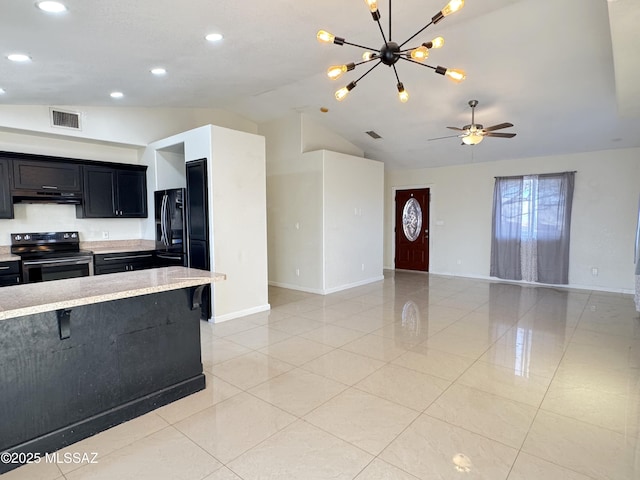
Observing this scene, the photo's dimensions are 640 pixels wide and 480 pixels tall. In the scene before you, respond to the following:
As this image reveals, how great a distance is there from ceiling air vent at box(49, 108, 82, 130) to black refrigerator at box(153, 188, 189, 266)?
1367mm

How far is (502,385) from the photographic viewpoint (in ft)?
9.75

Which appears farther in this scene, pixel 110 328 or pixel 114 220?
pixel 114 220

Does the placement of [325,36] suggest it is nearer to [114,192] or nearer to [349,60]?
[349,60]

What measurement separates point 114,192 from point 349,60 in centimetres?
407

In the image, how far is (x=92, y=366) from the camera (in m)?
2.34

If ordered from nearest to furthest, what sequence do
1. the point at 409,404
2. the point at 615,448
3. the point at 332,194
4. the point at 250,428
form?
the point at 615,448 < the point at 250,428 < the point at 409,404 < the point at 332,194

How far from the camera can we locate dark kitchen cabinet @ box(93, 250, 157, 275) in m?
4.97

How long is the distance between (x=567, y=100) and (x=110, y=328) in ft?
20.6

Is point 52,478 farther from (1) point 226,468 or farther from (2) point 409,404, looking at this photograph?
(2) point 409,404

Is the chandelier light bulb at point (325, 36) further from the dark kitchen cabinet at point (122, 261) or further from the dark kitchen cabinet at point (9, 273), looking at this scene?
the dark kitchen cabinet at point (9, 273)

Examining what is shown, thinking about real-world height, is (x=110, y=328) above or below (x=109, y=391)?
above

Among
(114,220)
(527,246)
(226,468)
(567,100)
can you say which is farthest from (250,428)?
(527,246)

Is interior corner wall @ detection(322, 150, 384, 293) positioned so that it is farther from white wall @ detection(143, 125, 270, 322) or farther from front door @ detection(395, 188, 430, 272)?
white wall @ detection(143, 125, 270, 322)

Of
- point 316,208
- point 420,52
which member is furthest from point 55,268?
point 420,52
